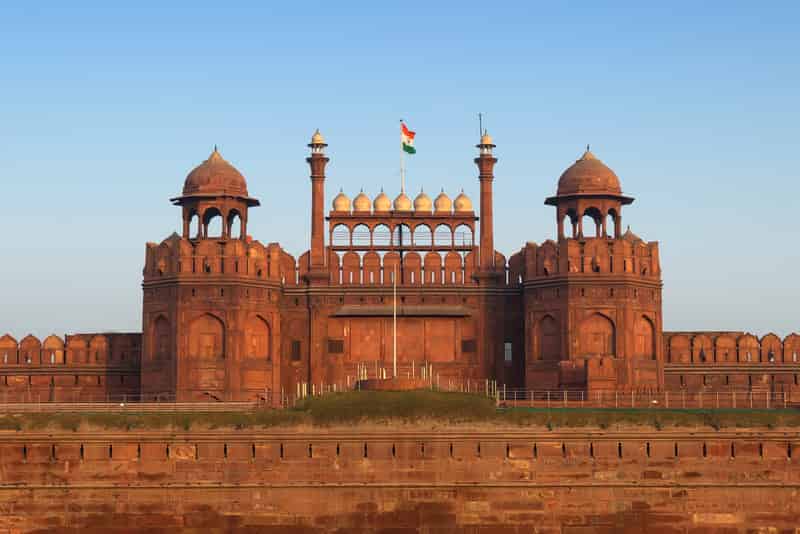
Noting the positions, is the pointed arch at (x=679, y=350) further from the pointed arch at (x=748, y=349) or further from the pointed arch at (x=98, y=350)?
the pointed arch at (x=98, y=350)

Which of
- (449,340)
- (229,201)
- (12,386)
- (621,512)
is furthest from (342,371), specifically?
(621,512)

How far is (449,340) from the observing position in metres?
69.0

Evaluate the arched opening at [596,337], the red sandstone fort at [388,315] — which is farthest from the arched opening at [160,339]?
the arched opening at [596,337]

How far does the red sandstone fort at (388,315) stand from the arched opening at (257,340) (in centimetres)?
9

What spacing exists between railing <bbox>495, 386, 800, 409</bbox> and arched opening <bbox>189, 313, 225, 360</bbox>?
1331 centimetres

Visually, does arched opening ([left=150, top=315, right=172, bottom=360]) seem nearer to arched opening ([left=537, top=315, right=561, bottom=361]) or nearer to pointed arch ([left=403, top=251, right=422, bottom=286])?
pointed arch ([left=403, top=251, right=422, bottom=286])

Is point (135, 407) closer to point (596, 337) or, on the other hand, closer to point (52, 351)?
point (52, 351)

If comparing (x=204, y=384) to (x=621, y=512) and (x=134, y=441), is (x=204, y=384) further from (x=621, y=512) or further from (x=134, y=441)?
(x=621, y=512)

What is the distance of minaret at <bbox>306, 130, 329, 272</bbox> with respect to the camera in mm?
69812

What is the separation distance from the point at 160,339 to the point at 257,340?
180 inches

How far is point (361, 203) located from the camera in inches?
2776

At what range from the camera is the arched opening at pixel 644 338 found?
6619cm

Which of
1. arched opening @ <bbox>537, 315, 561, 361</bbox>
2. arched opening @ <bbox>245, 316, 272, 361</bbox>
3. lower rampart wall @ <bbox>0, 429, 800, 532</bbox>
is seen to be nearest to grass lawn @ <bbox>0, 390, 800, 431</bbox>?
lower rampart wall @ <bbox>0, 429, 800, 532</bbox>

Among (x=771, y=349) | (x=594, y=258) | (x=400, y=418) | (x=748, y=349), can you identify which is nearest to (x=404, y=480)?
(x=400, y=418)
